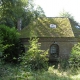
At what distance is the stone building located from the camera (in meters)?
27.0

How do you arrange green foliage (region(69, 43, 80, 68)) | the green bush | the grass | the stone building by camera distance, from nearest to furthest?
1. the grass
2. green foliage (region(69, 43, 80, 68))
3. the green bush
4. the stone building

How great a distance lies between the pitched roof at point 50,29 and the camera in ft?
89.8

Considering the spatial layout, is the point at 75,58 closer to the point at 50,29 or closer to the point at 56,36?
the point at 56,36

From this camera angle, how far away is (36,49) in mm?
17141

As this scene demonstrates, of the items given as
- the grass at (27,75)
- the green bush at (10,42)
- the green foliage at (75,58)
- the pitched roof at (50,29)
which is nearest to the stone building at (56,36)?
the pitched roof at (50,29)

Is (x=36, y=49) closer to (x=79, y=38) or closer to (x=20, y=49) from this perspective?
(x=20, y=49)

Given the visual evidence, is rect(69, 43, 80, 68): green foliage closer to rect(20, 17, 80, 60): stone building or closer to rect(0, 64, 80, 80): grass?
rect(0, 64, 80, 80): grass

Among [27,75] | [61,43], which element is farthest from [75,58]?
[27,75]

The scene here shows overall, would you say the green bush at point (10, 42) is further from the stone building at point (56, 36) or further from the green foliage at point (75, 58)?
the green foliage at point (75, 58)

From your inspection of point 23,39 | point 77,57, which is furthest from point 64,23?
point 77,57

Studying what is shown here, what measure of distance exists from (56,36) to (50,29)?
2101mm

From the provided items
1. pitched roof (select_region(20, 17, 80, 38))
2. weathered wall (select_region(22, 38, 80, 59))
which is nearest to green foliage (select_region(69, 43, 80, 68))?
weathered wall (select_region(22, 38, 80, 59))

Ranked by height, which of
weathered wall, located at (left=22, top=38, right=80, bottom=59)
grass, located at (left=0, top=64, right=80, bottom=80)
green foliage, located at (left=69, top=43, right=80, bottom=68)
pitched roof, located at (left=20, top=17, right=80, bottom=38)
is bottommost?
grass, located at (left=0, top=64, right=80, bottom=80)

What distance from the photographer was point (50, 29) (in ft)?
94.1
